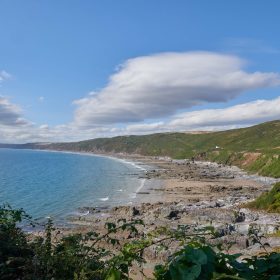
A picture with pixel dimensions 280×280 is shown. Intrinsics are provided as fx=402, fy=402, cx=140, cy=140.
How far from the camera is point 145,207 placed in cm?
5341

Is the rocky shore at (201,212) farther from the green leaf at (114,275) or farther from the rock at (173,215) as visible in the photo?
the green leaf at (114,275)

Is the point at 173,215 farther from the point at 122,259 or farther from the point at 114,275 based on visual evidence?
the point at 114,275

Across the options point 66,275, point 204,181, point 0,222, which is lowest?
point 204,181

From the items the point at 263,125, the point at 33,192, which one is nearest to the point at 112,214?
the point at 33,192

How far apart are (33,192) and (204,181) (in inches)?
1591

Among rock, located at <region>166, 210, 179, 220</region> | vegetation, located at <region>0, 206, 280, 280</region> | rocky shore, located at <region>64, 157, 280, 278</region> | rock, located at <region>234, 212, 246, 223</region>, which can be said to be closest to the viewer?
vegetation, located at <region>0, 206, 280, 280</region>

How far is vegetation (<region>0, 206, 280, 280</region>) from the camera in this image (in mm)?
2807

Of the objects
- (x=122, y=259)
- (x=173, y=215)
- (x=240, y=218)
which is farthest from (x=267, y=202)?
(x=122, y=259)

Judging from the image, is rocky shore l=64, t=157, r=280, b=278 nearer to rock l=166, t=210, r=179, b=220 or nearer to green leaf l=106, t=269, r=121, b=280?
rock l=166, t=210, r=179, b=220

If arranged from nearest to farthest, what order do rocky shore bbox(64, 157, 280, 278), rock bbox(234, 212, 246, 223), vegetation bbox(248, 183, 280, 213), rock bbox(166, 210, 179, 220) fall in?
1. rocky shore bbox(64, 157, 280, 278)
2. rock bbox(234, 212, 246, 223)
3. rock bbox(166, 210, 179, 220)
4. vegetation bbox(248, 183, 280, 213)

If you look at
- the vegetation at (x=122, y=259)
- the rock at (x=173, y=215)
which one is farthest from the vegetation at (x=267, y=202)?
the vegetation at (x=122, y=259)

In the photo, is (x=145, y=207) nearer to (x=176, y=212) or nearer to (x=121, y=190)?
(x=176, y=212)

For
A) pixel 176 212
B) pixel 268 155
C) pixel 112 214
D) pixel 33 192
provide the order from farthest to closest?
pixel 268 155
pixel 33 192
pixel 112 214
pixel 176 212

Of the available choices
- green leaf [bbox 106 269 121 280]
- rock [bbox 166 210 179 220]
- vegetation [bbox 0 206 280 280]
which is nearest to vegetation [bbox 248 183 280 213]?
rock [bbox 166 210 179 220]
